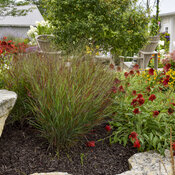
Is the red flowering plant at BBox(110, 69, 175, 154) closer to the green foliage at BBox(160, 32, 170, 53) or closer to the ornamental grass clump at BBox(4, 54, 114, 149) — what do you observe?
the ornamental grass clump at BBox(4, 54, 114, 149)

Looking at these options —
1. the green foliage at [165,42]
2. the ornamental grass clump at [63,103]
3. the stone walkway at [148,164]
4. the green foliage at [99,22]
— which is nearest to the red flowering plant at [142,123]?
the stone walkway at [148,164]

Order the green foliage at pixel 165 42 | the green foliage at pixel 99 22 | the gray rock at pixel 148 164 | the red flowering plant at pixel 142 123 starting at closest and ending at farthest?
the gray rock at pixel 148 164 < the red flowering plant at pixel 142 123 < the green foliage at pixel 99 22 < the green foliage at pixel 165 42

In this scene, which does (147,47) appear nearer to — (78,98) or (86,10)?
(86,10)

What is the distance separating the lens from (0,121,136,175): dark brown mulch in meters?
2.40

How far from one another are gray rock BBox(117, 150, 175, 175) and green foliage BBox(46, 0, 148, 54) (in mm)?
3495

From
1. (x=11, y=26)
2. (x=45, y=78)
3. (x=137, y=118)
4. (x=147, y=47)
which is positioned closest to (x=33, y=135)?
(x=45, y=78)

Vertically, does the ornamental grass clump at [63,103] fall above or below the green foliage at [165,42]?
below

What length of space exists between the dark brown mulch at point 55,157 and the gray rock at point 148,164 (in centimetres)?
13

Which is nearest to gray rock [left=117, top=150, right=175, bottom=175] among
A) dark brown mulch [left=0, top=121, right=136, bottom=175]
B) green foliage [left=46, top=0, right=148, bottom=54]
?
dark brown mulch [left=0, top=121, right=136, bottom=175]

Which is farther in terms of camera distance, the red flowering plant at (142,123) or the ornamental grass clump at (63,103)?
the red flowering plant at (142,123)

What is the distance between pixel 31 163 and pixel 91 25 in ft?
12.4

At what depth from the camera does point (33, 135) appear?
9.62ft

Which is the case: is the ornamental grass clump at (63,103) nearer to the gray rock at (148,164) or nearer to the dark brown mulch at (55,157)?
the dark brown mulch at (55,157)

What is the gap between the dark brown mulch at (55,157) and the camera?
2.40 metres
